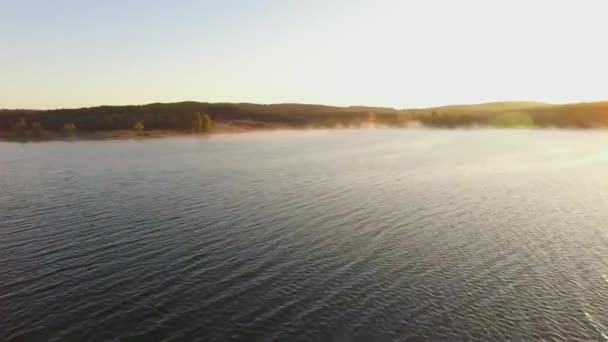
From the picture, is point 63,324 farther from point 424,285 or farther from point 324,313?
point 424,285


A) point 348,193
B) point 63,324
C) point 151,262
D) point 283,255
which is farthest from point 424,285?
point 348,193

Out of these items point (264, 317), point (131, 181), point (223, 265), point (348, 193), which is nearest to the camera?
point (264, 317)

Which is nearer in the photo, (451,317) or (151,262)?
(451,317)

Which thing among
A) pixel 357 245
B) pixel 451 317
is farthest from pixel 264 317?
pixel 357 245

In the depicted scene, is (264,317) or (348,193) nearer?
(264,317)

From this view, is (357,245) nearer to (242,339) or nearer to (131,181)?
(242,339)

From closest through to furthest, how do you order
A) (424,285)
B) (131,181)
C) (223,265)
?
(424,285), (223,265), (131,181)
